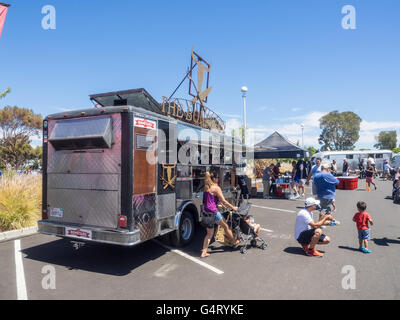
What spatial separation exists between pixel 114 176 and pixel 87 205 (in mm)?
827

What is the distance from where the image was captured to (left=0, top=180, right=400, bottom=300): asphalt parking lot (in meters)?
3.90

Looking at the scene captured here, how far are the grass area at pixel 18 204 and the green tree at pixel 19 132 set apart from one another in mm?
24398

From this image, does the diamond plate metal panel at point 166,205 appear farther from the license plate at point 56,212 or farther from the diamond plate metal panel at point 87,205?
the license plate at point 56,212

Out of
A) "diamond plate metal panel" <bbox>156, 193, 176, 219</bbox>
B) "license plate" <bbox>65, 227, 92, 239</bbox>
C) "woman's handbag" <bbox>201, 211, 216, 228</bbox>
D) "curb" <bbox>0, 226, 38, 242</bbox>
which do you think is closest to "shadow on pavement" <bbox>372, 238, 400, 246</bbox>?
"woman's handbag" <bbox>201, 211, 216, 228</bbox>

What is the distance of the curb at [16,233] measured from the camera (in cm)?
652

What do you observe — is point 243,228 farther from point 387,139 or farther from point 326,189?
point 387,139

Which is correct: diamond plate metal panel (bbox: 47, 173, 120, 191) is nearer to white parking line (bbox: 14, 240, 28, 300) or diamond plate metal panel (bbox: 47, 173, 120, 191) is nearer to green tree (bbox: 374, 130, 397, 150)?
white parking line (bbox: 14, 240, 28, 300)

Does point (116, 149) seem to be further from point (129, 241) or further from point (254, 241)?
point (254, 241)

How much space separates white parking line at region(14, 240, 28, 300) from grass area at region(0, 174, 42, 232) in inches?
40.0

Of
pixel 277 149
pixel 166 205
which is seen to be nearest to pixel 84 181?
pixel 166 205

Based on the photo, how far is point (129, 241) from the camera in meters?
4.48

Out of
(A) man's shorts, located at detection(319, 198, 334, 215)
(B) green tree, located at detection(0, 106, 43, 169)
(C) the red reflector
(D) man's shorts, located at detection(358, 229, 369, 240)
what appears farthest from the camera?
(B) green tree, located at detection(0, 106, 43, 169)

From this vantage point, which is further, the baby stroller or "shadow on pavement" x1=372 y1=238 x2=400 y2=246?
"shadow on pavement" x1=372 y1=238 x2=400 y2=246
